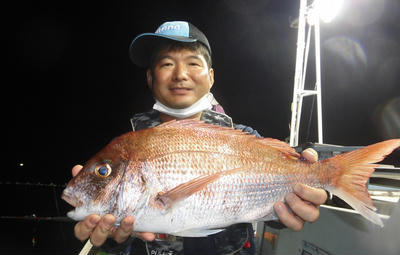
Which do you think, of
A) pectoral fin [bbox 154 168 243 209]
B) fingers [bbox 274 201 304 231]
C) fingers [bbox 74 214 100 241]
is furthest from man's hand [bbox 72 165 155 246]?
fingers [bbox 274 201 304 231]

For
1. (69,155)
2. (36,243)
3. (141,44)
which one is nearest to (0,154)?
(69,155)

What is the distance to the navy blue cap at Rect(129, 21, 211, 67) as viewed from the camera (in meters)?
2.04

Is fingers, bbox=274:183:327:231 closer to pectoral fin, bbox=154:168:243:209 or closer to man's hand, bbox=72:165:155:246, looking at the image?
pectoral fin, bbox=154:168:243:209

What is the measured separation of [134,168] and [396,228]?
65.1 inches

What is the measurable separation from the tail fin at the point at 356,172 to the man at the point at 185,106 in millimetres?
122

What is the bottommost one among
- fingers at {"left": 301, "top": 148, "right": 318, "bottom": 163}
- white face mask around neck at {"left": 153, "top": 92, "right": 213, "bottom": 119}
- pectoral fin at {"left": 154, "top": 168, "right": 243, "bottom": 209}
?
pectoral fin at {"left": 154, "top": 168, "right": 243, "bottom": 209}

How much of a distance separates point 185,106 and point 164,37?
0.71 m

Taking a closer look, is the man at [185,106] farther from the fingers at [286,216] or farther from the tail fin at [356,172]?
the tail fin at [356,172]

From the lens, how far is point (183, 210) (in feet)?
4.13

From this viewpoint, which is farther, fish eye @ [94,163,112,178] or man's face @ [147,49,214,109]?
man's face @ [147,49,214,109]

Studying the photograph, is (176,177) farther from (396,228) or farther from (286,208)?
(396,228)

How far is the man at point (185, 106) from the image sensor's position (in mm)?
1446

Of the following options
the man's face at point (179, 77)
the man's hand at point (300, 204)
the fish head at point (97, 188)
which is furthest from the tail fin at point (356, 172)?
the fish head at point (97, 188)

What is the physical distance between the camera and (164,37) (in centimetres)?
208
